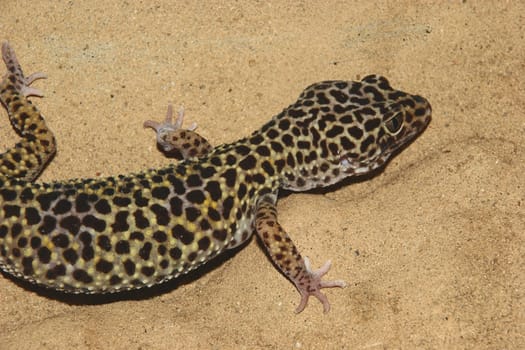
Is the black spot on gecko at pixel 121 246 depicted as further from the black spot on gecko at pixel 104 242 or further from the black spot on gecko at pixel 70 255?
the black spot on gecko at pixel 70 255

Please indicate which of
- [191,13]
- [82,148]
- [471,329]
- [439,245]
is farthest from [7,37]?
[471,329]

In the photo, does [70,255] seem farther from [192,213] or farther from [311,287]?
[311,287]

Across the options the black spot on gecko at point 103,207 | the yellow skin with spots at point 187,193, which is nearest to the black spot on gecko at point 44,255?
the yellow skin with spots at point 187,193

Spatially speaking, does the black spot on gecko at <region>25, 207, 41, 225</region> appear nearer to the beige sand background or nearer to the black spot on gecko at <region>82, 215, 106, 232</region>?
the black spot on gecko at <region>82, 215, 106, 232</region>

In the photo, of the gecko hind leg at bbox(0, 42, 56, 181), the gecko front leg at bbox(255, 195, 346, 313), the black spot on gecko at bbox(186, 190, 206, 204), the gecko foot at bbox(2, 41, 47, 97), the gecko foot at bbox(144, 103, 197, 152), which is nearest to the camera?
the black spot on gecko at bbox(186, 190, 206, 204)

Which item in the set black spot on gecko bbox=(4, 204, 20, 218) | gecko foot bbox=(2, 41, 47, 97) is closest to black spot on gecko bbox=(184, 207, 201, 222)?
black spot on gecko bbox=(4, 204, 20, 218)

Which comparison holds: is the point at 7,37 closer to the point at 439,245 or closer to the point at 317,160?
the point at 317,160
